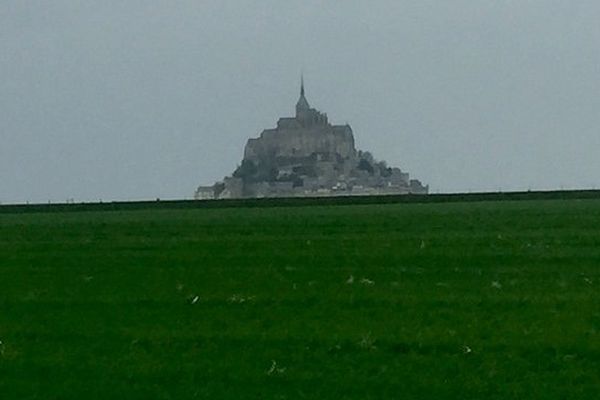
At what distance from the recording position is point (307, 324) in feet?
43.9

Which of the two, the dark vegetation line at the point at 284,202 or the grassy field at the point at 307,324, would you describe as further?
the dark vegetation line at the point at 284,202

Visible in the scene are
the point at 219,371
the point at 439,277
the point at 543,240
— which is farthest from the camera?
the point at 543,240

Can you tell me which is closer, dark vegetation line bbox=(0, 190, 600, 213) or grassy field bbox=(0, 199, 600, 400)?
grassy field bbox=(0, 199, 600, 400)

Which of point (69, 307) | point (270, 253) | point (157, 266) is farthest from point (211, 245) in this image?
point (69, 307)

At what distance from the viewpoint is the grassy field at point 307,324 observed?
10250mm

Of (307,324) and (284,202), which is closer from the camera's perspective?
(307,324)

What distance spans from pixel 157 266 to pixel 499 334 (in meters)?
10.9

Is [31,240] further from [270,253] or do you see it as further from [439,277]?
[439,277]

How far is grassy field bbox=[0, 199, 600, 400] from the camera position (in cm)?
1025

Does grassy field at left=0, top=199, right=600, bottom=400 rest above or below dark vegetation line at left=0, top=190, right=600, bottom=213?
below

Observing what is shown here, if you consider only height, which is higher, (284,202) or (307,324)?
(284,202)

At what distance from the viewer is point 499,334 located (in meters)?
12.3

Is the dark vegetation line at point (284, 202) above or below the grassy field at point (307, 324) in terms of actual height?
above

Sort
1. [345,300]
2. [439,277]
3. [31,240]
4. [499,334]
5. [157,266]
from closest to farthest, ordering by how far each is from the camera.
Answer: [499,334], [345,300], [439,277], [157,266], [31,240]
